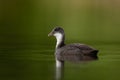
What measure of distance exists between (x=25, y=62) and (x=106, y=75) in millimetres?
3027

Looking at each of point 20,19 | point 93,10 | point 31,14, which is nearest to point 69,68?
point 20,19

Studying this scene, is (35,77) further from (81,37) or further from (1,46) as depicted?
(81,37)

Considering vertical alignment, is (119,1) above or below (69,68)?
above

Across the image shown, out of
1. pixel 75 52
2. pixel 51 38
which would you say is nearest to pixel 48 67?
pixel 75 52

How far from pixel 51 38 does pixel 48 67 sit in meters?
9.13

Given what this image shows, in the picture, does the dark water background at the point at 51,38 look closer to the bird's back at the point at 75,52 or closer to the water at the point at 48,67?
the water at the point at 48,67

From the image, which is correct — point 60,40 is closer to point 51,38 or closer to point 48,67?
point 48,67

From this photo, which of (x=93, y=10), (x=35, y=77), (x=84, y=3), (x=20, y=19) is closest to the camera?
(x=35, y=77)

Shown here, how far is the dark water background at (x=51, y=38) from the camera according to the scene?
17734mm

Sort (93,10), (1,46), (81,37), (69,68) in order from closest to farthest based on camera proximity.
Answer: (69,68), (1,46), (81,37), (93,10)

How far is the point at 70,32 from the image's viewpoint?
98.9 feet

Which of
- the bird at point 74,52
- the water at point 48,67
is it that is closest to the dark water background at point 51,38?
the water at point 48,67

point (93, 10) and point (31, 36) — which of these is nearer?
point (31, 36)

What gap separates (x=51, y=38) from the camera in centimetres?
2767
